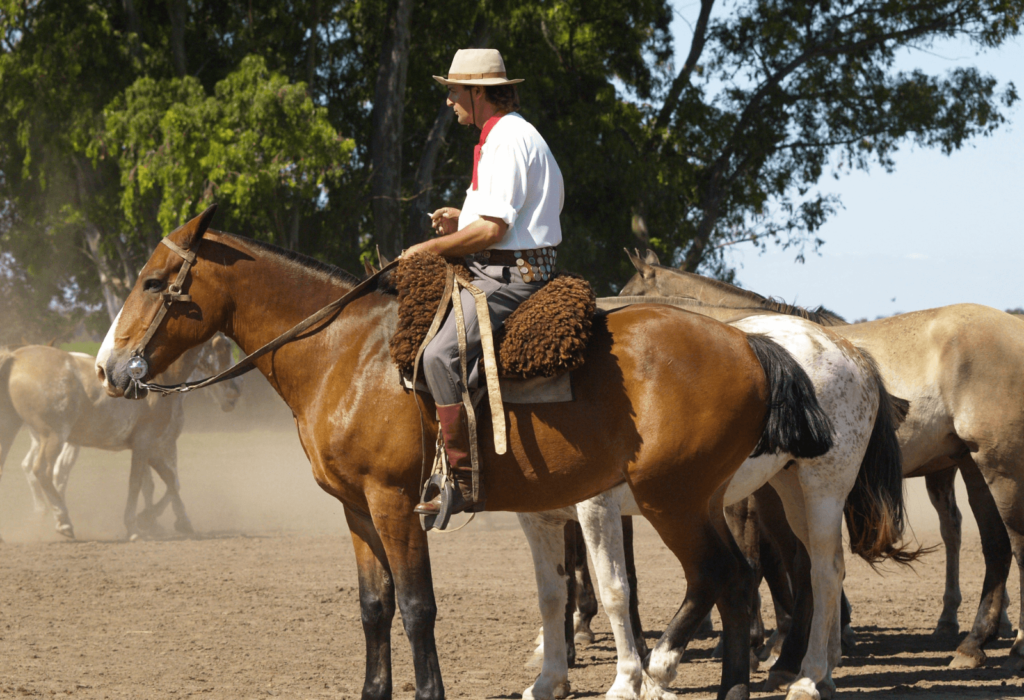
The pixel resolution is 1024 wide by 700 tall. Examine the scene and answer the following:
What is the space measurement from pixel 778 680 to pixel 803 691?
0.63 m

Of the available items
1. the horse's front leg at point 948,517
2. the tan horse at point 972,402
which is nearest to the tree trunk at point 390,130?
the horse's front leg at point 948,517

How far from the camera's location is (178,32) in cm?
1627

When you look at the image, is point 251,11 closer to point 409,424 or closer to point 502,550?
point 502,550

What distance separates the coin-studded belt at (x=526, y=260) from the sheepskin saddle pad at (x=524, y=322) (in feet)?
0.20

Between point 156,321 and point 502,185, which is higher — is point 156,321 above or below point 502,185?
below

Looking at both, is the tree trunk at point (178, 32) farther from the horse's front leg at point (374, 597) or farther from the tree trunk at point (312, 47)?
the horse's front leg at point (374, 597)

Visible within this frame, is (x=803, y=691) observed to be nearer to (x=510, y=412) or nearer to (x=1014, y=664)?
(x=1014, y=664)

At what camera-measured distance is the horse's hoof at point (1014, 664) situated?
580cm

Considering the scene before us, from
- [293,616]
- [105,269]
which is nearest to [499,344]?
[293,616]

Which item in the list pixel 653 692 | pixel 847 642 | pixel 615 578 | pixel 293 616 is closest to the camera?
pixel 653 692

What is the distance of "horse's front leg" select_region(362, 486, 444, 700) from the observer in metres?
Answer: 4.25

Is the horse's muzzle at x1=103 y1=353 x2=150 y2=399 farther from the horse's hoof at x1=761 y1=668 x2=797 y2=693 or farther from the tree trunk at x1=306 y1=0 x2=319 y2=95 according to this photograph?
the tree trunk at x1=306 y1=0 x2=319 y2=95

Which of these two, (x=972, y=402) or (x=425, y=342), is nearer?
(x=425, y=342)

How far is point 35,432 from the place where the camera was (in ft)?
40.2
